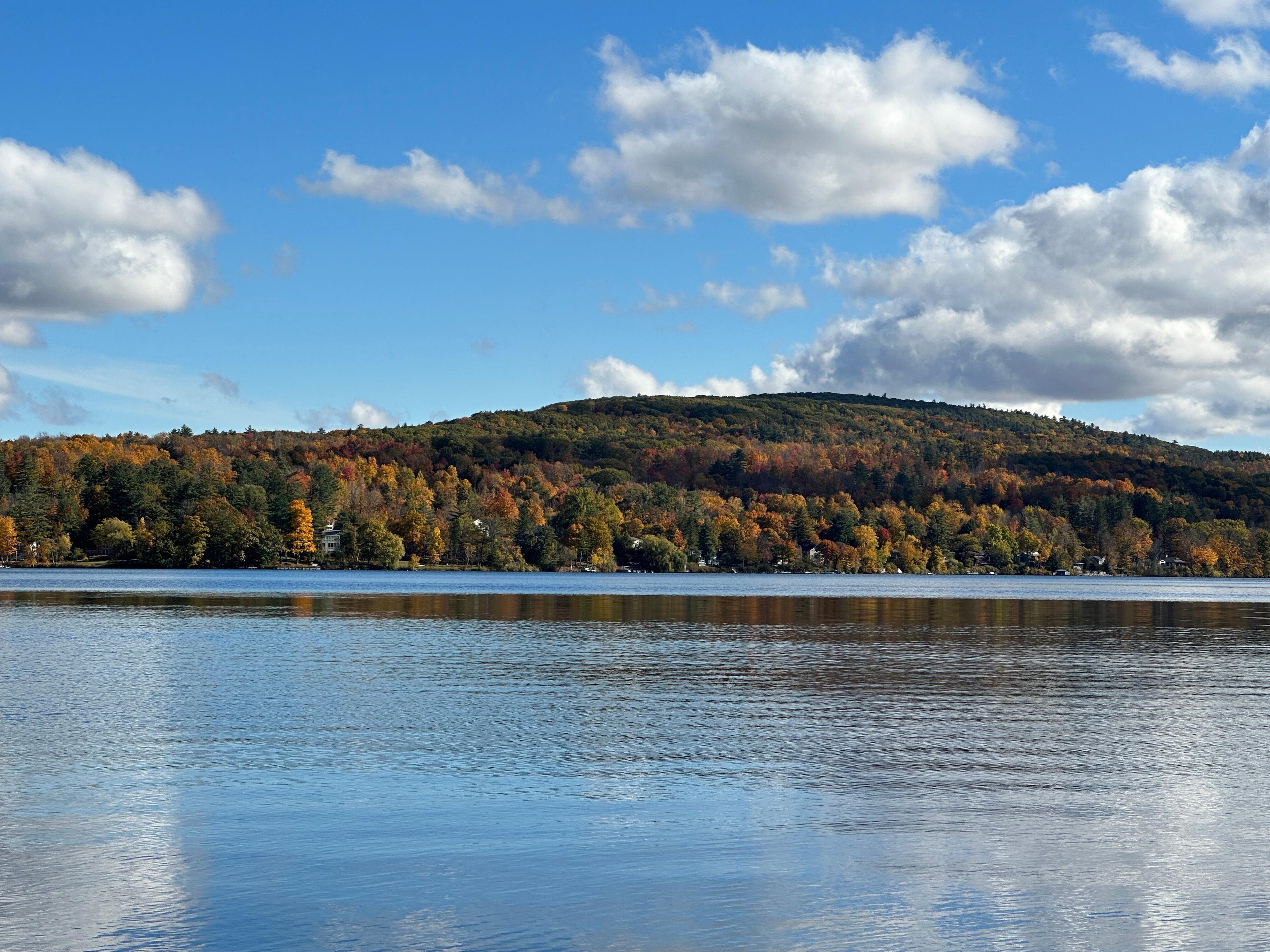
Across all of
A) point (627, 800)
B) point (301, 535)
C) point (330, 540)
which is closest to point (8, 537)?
point (301, 535)

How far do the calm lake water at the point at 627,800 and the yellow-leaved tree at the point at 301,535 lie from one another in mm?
140992

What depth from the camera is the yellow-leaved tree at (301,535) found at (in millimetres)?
178875

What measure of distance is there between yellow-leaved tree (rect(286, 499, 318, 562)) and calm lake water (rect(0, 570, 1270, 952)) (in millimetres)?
140992

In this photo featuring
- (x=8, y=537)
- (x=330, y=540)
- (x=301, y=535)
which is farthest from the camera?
(x=330, y=540)

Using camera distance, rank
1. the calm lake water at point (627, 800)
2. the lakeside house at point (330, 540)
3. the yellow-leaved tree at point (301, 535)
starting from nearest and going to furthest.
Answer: the calm lake water at point (627, 800), the yellow-leaved tree at point (301, 535), the lakeside house at point (330, 540)

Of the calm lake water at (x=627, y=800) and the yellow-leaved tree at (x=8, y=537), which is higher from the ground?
the yellow-leaved tree at (x=8, y=537)

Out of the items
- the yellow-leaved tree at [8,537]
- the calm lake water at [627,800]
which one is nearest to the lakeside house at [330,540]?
the yellow-leaved tree at [8,537]

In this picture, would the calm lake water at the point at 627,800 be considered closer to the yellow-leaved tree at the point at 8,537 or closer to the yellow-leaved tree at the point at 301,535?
the yellow-leaved tree at the point at 8,537

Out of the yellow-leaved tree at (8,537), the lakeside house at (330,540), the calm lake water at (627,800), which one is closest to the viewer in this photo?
the calm lake water at (627,800)

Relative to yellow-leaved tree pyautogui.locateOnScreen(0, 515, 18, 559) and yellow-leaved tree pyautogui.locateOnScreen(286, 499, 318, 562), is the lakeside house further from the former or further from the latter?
yellow-leaved tree pyautogui.locateOnScreen(0, 515, 18, 559)

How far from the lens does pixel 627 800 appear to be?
58.5 ft

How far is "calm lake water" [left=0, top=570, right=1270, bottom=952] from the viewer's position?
1250 centimetres

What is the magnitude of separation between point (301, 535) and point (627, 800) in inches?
6653

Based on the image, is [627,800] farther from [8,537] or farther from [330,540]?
[330,540]
